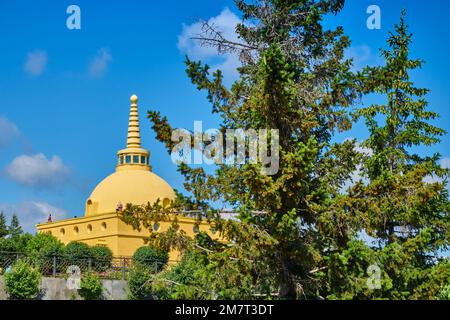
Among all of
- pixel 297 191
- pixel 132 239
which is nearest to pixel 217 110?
pixel 297 191

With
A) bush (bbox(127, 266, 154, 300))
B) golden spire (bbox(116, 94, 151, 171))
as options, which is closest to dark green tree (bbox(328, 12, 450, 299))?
bush (bbox(127, 266, 154, 300))

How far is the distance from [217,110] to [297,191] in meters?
3.67

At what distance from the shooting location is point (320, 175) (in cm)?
2220

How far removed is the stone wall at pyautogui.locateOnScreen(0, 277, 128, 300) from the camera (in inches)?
1283

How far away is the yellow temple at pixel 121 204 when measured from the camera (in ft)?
172

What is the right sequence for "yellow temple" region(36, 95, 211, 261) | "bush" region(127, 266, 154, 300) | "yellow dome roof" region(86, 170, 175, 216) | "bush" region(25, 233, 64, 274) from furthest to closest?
"yellow dome roof" region(86, 170, 175, 216) < "yellow temple" region(36, 95, 211, 261) < "bush" region(25, 233, 64, 274) < "bush" region(127, 266, 154, 300)

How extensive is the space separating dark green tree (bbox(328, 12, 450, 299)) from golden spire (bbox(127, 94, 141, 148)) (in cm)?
3399

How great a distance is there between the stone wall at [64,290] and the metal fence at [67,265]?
644mm

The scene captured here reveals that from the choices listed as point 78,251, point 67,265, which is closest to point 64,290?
point 67,265

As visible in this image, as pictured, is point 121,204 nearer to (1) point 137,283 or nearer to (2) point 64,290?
(1) point 137,283

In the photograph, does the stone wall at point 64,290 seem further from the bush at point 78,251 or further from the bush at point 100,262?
the bush at point 78,251

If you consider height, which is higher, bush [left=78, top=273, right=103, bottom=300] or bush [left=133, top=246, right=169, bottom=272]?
bush [left=133, top=246, right=169, bottom=272]

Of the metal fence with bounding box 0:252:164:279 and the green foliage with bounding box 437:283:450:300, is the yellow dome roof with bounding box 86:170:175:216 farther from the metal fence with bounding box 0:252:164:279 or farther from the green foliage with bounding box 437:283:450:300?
the green foliage with bounding box 437:283:450:300
